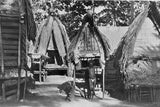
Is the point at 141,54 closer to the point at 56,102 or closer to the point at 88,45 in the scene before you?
the point at 88,45

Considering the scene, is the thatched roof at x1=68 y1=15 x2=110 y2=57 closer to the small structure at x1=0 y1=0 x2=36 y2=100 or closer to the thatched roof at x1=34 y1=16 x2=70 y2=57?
the small structure at x1=0 y1=0 x2=36 y2=100

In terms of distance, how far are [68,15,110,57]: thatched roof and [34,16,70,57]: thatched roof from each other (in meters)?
11.5

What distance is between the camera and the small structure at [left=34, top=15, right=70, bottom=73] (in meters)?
29.2

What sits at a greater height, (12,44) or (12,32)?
(12,32)

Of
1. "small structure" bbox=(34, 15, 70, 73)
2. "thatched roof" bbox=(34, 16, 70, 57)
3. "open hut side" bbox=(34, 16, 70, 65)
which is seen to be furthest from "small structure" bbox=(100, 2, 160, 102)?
"thatched roof" bbox=(34, 16, 70, 57)

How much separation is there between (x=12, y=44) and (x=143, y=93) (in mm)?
8019

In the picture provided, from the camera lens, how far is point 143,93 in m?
17.1

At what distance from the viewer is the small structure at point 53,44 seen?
29.2 m

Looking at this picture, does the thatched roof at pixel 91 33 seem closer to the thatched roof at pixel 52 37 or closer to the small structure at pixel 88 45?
the small structure at pixel 88 45

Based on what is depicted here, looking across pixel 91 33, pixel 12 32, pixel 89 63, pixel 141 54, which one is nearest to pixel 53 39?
pixel 91 33

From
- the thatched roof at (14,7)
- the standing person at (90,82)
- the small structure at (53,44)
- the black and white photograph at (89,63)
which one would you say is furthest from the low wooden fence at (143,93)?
the small structure at (53,44)

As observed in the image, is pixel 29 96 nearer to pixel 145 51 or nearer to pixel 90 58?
pixel 90 58

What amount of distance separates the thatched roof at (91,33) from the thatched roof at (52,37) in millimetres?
11452

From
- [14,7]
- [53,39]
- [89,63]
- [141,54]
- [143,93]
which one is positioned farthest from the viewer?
[53,39]
